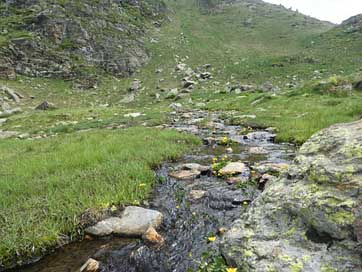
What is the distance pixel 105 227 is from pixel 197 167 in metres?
3.71

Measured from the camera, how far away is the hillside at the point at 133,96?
22.5 feet

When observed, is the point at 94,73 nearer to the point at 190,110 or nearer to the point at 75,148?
the point at 190,110

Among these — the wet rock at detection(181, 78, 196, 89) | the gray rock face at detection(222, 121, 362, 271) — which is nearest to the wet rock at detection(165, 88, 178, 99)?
the wet rock at detection(181, 78, 196, 89)

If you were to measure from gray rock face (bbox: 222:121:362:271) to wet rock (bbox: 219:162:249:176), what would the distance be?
3.27 metres

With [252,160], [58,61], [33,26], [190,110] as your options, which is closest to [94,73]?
[58,61]

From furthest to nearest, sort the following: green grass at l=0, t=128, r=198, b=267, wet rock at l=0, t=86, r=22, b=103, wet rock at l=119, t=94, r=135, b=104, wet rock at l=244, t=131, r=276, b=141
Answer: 1. wet rock at l=119, t=94, r=135, b=104
2. wet rock at l=0, t=86, r=22, b=103
3. wet rock at l=244, t=131, r=276, b=141
4. green grass at l=0, t=128, r=198, b=267

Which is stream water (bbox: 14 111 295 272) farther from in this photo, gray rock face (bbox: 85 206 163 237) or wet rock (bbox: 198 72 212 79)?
wet rock (bbox: 198 72 212 79)

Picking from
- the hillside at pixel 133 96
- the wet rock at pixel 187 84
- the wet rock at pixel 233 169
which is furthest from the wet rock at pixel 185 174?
the wet rock at pixel 187 84

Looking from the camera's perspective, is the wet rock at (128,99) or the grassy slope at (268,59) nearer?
the grassy slope at (268,59)

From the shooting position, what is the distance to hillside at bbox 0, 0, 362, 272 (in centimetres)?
684

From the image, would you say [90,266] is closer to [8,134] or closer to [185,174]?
[185,174]

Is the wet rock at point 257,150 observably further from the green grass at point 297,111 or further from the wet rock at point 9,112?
the wet rock at point 9,112

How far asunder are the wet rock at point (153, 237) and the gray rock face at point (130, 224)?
0.15 m

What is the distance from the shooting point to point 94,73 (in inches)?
1608
